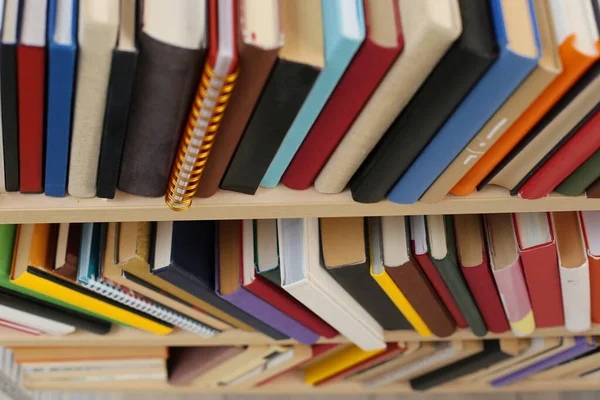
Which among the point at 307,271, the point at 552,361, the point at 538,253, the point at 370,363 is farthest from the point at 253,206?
the point at 552,361

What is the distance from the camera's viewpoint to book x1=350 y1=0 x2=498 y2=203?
370mm

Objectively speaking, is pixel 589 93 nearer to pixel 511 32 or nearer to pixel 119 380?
pixel 511 32

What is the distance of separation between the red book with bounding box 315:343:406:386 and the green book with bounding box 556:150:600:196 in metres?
0.51

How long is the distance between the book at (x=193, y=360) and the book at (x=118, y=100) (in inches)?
22.1

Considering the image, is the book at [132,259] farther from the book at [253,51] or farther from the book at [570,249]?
the book at [570,249]

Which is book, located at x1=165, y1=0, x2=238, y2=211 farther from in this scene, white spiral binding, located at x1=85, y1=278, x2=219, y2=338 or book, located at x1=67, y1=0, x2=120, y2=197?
white spiral binding, located at x1=85, y1=278, x2=219, y2=338

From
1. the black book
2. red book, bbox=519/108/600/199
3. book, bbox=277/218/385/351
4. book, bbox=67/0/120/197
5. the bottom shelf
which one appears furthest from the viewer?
the bottom shelf

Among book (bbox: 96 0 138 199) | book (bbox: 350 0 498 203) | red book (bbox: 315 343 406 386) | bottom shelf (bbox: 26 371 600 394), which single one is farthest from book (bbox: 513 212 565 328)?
bottom shelf (bbox: 26 371 600 394)

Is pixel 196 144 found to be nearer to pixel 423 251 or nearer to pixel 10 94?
pixel 10 94

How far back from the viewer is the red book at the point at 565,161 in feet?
1.50

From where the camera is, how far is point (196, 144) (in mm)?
439

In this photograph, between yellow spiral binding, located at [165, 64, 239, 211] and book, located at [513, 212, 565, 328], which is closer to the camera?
yellow spiral binding, located at [165, 64, 239, 211]

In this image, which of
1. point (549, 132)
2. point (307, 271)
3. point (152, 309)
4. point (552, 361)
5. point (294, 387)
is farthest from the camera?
point (294, 387)

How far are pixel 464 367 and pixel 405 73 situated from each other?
2.58ft
